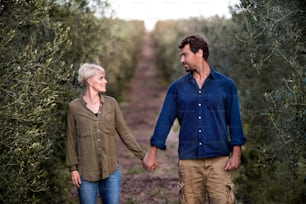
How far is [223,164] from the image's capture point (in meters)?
5.75

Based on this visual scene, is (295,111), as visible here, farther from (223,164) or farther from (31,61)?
(31,61)

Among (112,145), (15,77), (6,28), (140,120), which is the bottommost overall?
(140,120)

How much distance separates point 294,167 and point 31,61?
10.5 ft

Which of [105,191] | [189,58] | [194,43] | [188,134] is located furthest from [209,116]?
[105,191]

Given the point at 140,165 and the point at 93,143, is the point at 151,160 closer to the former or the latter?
the point at 93,143

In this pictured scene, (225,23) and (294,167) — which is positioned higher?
(225,23)

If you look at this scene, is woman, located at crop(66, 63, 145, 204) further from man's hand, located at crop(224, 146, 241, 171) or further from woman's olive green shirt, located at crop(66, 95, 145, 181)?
man's hand, located at crop(224, 146, 241, 171)

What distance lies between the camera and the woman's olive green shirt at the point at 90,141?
5.68m

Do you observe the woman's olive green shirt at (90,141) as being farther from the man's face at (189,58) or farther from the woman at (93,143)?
the man's face at (189,58)

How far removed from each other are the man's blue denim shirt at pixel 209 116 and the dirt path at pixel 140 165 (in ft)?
11.4

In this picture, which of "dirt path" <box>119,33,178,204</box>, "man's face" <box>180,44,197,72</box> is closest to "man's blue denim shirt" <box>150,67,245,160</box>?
"man's face" <box>180,44,197,72</box>

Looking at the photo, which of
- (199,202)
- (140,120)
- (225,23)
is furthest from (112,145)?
(140,120)

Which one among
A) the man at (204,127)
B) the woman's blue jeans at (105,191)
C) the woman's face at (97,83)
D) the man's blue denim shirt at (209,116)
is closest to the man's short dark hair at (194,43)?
the man at (204,127)

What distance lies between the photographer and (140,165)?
13625 millimetres
